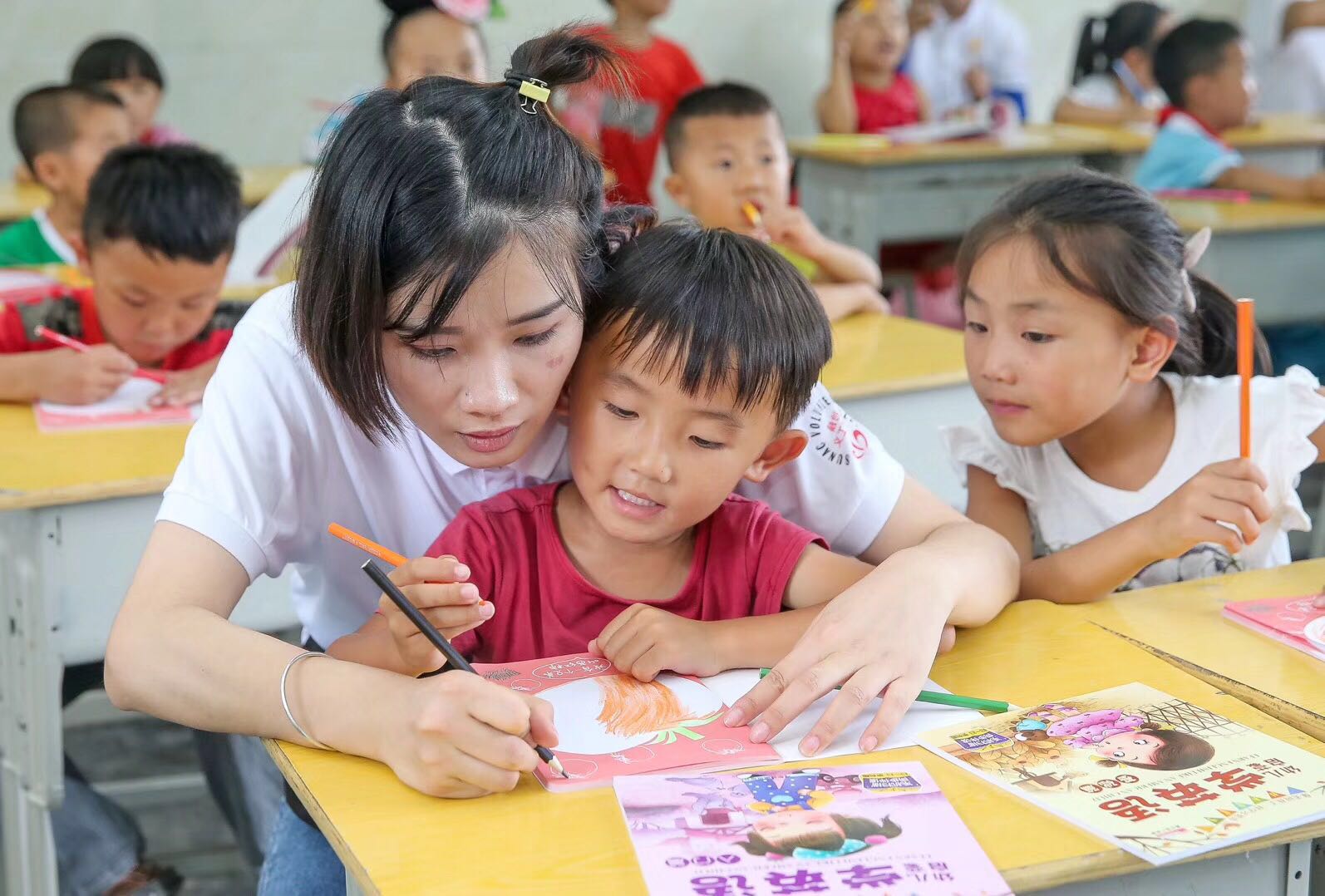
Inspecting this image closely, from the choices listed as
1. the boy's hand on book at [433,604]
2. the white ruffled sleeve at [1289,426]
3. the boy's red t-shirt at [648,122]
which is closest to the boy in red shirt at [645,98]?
the boy's red t-shirt at [648,122]

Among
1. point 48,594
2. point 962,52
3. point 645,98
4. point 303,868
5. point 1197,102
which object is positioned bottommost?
point 303,868

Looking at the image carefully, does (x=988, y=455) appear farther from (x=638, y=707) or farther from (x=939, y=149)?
(x=939, y=149)

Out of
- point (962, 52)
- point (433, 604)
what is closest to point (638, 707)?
point (433, 604)

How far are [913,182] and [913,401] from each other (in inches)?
98.4

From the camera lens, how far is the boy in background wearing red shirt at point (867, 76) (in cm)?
576

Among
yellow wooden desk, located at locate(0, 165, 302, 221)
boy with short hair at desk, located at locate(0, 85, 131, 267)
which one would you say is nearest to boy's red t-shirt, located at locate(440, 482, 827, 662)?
boy with short hair at desk, located at locate(0, 85, 131, 267)

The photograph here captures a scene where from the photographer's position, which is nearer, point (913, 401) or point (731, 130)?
point (913, 401)

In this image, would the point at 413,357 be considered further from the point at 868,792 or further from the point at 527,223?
the point at 868,792

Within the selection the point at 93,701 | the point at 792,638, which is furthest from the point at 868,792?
the point at 93,701

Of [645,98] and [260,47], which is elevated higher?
[260,47]

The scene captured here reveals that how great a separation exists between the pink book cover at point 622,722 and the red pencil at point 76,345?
1.21 meters

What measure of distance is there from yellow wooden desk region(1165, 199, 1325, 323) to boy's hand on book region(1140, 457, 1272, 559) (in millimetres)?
2321

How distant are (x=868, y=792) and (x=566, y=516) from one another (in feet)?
1.48

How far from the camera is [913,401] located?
2.24 m
